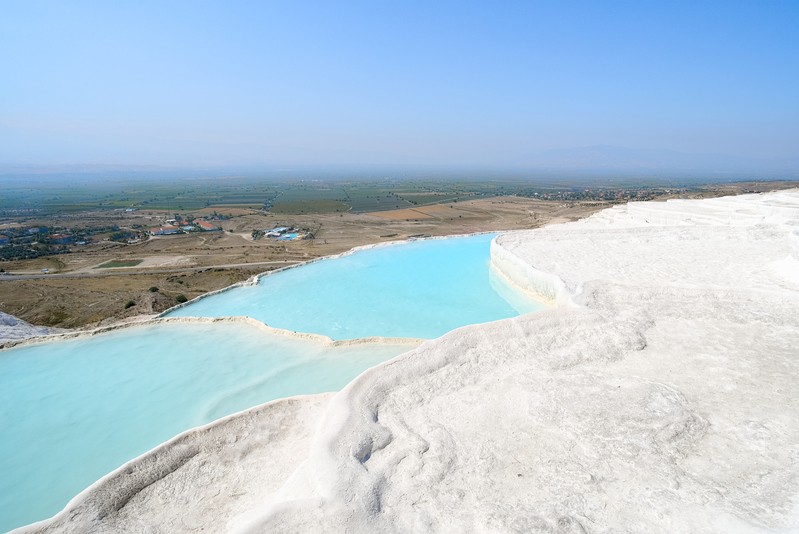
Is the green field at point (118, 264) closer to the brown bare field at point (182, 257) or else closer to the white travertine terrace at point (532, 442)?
the brown bare field at point (182, 257)

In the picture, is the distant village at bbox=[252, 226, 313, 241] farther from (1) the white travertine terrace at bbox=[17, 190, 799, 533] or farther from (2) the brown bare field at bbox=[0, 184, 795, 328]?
(1) the white travertine terrace at bbox=[17, 190, 799, 533]

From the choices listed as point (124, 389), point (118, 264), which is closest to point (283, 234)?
point (118, 264)

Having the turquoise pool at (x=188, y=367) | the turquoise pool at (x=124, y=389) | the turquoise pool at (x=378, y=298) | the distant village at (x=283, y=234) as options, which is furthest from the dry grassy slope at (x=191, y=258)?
the turquoise pool at (x=124, y=389)

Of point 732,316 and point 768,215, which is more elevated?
point 768,215

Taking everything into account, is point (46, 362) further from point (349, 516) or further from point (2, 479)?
point (349, 516)

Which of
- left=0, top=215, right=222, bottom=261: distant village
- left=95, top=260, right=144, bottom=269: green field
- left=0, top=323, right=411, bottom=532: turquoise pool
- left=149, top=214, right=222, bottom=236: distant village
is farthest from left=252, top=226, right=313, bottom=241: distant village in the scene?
left=0, top=323, right=411, bottom=532: turquoise pool

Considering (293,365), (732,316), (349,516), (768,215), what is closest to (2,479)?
(293,365)
